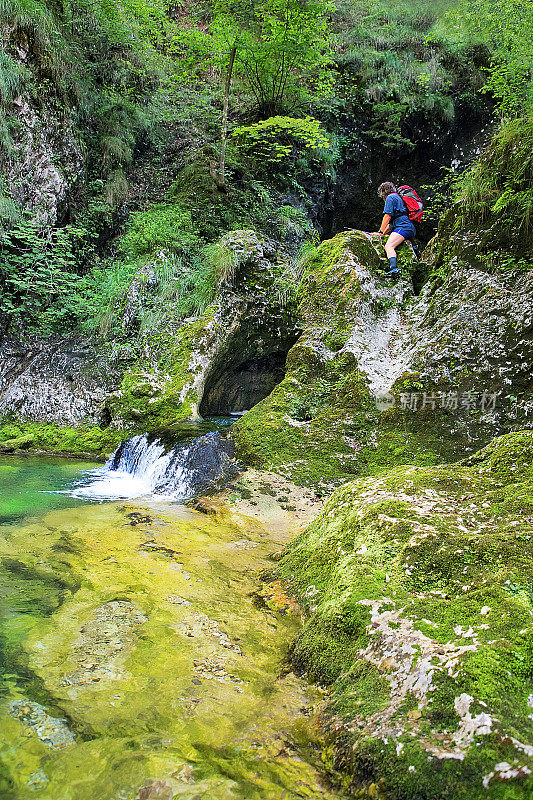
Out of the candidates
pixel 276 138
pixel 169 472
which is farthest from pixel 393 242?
pixel 276 138

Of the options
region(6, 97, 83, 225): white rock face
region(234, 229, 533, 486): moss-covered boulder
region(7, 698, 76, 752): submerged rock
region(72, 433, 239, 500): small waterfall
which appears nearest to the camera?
region(7, 698, 76, 752): submerged rock

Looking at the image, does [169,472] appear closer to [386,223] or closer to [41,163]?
[386,223]

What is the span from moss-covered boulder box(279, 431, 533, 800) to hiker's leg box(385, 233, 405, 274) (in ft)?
15.5

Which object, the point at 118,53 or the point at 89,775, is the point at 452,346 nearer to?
the point at 89,775

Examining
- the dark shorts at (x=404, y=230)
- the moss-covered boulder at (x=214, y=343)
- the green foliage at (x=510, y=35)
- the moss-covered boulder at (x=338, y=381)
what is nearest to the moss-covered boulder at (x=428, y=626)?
the moss-covered boulder at (x=338, y=381)

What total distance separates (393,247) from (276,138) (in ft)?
26.3

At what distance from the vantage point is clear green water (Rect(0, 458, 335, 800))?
174 centimetres

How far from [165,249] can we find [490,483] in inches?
369

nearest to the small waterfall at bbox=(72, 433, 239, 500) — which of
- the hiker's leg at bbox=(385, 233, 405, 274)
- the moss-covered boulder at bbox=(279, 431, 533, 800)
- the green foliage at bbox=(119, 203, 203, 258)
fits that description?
the moss-covered boulder at bbox=(279, 431, 533, 800)

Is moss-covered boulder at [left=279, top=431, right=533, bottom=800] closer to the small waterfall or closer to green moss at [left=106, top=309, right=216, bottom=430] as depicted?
the small waterfall

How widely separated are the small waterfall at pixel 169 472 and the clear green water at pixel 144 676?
171 cm

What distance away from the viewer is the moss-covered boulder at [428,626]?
1.64m

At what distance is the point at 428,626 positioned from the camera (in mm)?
2189

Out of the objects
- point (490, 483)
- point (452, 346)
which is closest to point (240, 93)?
point (452, 346)
